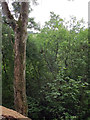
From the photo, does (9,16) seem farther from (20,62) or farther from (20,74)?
(20,74)

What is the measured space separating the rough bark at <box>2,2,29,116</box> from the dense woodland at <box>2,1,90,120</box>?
138cm

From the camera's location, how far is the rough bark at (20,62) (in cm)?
333

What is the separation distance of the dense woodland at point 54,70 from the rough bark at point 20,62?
1378 mm

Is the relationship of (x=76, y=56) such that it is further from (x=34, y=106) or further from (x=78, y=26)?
(x=34, y=106)

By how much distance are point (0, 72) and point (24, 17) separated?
2.17 metres

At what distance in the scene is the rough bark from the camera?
3.33 meters

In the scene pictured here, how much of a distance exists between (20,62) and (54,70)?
2338 millimetres

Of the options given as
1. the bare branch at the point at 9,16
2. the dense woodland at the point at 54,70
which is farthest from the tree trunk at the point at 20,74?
the dense woodland at the point at 54,70

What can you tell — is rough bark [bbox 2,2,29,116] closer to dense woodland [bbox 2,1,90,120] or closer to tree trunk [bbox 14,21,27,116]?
tree trunk [bbox 14,21,27,116]

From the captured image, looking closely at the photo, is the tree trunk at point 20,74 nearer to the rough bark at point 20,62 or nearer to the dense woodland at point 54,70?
the rough bark at point 20,62

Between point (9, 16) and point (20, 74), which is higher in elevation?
point (9, 16)

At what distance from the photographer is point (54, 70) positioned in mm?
A: 5547

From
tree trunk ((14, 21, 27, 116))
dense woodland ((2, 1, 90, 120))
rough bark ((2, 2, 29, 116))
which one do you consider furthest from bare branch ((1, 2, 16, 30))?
dense woodland ((2, 1, 90, 120))

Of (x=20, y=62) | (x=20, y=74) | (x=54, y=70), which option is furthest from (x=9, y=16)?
(x=54, y=70)
